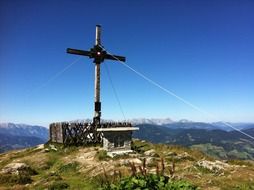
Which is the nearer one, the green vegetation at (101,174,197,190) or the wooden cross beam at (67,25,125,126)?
the green vegetation at (101,174,197,190)

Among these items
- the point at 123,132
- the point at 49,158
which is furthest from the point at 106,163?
the point at 49,158

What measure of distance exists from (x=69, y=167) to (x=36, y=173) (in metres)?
2.86

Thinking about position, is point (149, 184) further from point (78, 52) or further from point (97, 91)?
point (78, 52)

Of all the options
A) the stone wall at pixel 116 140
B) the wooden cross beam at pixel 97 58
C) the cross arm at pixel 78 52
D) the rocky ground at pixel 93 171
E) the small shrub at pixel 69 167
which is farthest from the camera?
the wooden cross beam at pixel 97 58

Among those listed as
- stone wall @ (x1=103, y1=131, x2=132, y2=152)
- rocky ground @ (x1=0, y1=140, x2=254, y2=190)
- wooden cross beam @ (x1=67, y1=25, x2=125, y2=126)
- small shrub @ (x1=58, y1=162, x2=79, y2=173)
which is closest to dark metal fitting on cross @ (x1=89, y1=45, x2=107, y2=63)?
wooden cross beam @ (x1=67, y1=25, x2=125, y2=126)

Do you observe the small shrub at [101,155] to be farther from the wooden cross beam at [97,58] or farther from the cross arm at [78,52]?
the cross arm at [78,52]

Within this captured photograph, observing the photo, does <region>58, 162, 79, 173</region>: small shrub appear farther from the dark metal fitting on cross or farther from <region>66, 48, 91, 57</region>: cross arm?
<region>66, 48, 91, 57</region>: cross arm

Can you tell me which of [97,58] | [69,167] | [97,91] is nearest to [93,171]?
[69,167]

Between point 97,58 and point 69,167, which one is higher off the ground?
point 97,58

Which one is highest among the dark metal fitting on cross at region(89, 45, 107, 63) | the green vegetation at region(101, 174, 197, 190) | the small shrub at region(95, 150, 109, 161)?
the dark metal fitting on cross at region(89, 45, 107, 63)

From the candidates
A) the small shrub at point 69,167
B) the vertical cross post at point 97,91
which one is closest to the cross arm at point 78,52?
the vertical cross post at point 97,91

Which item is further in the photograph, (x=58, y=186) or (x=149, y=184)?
(x=58, y=186)

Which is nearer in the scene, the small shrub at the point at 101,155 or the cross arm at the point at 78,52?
the small shrub at the point at 101,155

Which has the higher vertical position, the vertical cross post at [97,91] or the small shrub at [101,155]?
the vertical cross post at [97,91]
